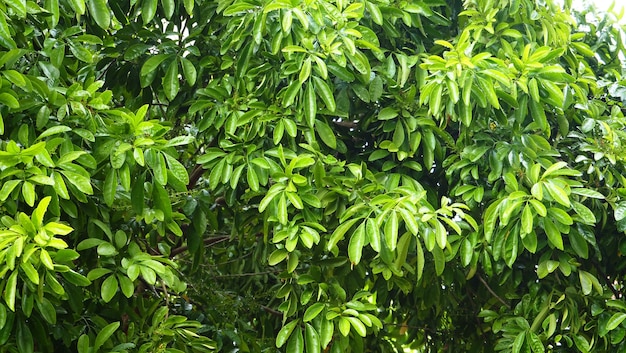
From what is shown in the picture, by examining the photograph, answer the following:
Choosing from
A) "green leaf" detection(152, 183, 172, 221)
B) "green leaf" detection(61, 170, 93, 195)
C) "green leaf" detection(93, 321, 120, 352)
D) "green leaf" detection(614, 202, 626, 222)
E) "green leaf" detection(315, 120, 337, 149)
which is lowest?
"green leaf" detection(93, 321, 120, 352)

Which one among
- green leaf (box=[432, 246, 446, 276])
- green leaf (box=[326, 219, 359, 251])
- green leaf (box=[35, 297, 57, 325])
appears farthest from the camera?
green leaf (box=[432, 246, 446, 276])

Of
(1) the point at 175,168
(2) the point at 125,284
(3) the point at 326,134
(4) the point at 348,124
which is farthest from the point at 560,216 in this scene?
(2) the point at 125,284

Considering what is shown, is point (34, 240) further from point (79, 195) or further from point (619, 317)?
Result: point (619, 317)

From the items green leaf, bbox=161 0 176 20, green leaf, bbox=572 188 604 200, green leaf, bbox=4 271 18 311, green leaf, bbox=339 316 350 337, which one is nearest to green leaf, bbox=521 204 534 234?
green leaf, bbox=572 188 604 200

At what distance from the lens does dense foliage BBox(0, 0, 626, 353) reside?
2.34m

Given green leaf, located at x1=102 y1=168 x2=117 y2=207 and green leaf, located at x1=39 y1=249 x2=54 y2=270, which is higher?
green leaf, located at x1=39 y1=249 x2=54 y2=270

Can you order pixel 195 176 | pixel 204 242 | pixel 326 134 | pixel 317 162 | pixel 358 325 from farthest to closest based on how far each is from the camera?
pixel 204 242 < pixel 195 176 < pixel 326 134 < pixel 317 162 < pixel 358 325

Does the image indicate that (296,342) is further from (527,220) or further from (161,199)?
(527,220)

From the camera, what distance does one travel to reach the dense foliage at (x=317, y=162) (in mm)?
2340

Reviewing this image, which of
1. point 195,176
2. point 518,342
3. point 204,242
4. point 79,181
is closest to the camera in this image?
point 79,181

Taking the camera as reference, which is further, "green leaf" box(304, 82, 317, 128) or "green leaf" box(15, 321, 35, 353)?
"green leaf" box(304, 82, 317, 128)

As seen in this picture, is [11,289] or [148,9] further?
[148,9]

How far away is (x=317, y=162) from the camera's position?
8.71 feet

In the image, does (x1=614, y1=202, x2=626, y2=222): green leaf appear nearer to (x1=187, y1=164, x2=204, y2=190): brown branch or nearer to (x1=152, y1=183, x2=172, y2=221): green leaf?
(x1=152, y1=183, x2=172, y2=221): green leaf
